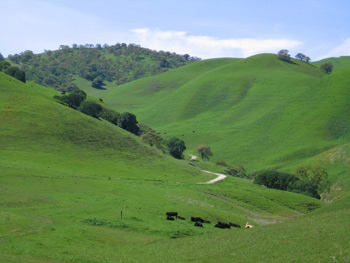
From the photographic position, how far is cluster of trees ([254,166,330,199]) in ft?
349

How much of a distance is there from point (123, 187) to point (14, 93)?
66.2m

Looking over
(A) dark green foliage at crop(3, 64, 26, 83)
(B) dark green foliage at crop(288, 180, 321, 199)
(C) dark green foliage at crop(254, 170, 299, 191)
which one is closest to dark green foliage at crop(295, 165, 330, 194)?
(B) dark green foliage at crop(288, 180, 321, 199)

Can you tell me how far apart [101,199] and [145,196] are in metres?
11.4

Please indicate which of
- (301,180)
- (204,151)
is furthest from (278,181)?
(204,151)

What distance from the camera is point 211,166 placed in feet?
435

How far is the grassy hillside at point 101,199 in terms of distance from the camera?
31.5 meters

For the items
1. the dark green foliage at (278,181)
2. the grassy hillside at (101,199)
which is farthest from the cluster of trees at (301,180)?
the grassy hillside at (101,199)

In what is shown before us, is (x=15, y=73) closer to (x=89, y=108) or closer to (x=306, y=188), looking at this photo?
(x=89, y=108)

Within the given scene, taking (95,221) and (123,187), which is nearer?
(95,221)

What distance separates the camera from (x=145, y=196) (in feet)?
219

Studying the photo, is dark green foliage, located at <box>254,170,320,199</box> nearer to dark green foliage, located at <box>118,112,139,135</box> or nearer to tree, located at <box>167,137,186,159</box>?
tree, located at <box>167,137,186,159</box>

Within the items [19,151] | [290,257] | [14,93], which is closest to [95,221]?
[290,257]

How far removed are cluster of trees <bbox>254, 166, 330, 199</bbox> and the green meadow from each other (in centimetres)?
374

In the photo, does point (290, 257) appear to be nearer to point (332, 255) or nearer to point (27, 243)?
point (332, 255)
